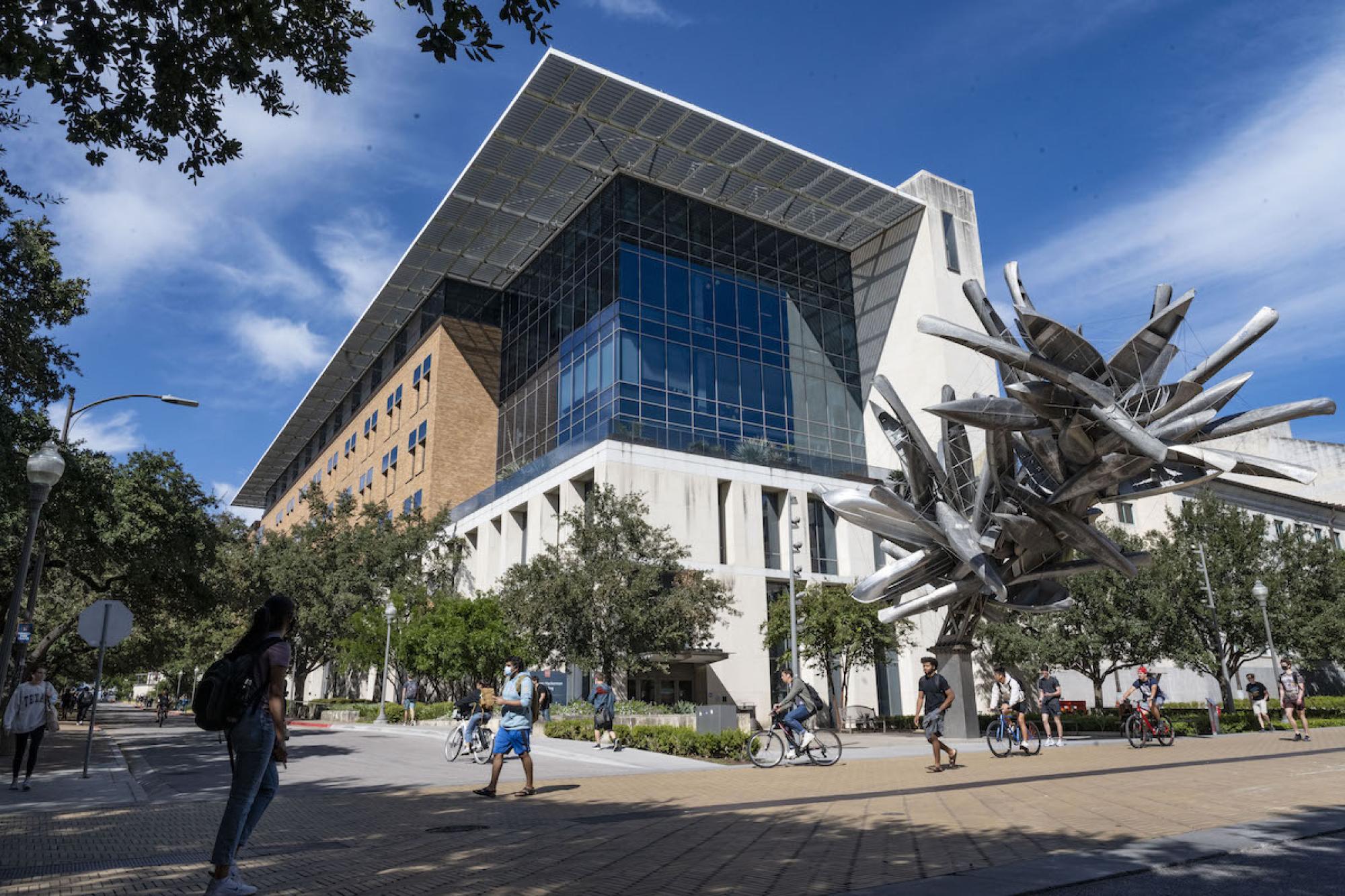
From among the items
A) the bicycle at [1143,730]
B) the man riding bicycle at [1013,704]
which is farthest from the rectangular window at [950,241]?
the man riding bicycle at [1013,704]

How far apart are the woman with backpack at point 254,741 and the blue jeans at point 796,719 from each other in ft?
36.8

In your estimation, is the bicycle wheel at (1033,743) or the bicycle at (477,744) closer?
the bicycle at (477,744)

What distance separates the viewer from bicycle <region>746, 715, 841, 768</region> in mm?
15633

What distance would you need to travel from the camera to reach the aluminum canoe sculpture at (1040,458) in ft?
46.4

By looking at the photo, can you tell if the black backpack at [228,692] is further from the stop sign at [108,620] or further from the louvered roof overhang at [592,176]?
the louvered roof overhang at [592,176]

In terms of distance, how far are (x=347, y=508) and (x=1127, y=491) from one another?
41.3 meters

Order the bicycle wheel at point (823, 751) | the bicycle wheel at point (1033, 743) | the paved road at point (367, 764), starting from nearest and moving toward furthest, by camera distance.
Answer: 1. the paved road at point (367, 764)
2. the bicycle wheel at point (823, 751)
3. the bicycle wheel at point (1033, 743)

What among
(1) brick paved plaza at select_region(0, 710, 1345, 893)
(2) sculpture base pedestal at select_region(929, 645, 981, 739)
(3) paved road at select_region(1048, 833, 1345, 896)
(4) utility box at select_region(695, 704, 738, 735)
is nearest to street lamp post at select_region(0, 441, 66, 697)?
(1) brick paved plaza at select_region(0, 710, 1345, 893)

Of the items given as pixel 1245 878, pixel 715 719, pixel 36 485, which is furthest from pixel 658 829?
pixel 715 719

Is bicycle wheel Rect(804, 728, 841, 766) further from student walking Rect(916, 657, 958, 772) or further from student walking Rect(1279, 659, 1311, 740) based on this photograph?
student walking Rect(1279, 659, 1311, 740)

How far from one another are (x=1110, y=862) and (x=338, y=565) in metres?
43.2

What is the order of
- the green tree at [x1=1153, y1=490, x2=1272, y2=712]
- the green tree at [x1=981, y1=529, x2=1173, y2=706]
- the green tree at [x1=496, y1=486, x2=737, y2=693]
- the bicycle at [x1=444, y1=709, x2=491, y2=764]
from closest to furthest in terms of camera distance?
1. the bicycle at [x1=444, y1=709, x2=491, y2=764]
2. the green tree at [x1=496, y1=486, x2=737, y2=693]
3. the green tree at [x1=981, y1=529, x2=1173, y2=706]
4. the green tree at [x1=1153, y1=490, x2=1272, y2=712]

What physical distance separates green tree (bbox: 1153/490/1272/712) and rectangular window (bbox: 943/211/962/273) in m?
16.6

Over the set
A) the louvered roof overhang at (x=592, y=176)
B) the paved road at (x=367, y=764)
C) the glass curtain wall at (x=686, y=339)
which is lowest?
the paved road at (x=367, y=764)
